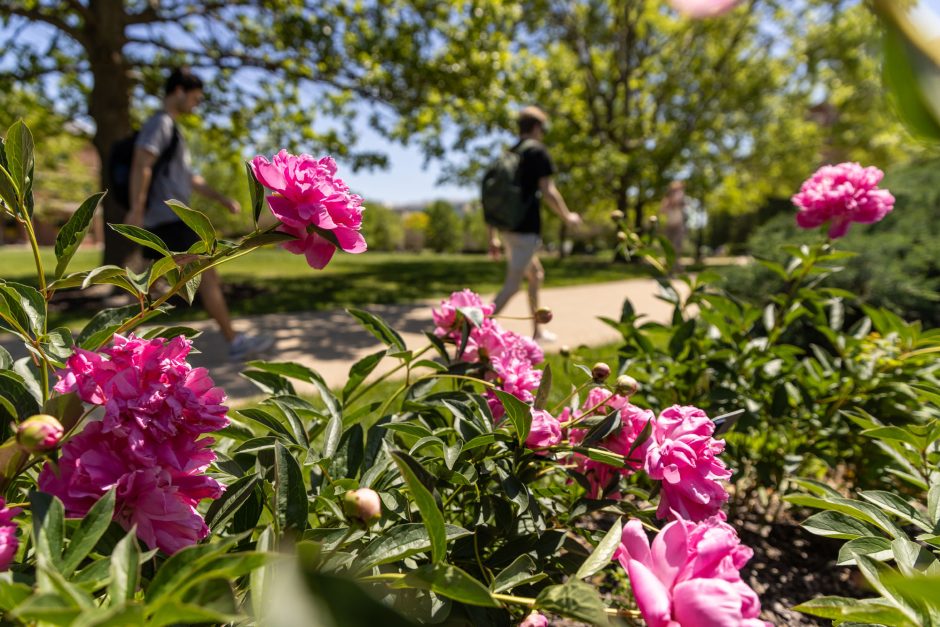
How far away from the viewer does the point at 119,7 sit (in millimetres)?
7512

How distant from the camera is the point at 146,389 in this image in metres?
0.75

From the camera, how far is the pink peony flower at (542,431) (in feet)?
3.22

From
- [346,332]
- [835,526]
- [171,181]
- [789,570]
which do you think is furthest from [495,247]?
[835,526]

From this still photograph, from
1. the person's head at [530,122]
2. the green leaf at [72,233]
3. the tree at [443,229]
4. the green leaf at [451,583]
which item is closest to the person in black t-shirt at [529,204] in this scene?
the person's head at [530,122]

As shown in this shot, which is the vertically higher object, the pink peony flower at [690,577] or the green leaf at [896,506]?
the pink peony flower at [690,577]

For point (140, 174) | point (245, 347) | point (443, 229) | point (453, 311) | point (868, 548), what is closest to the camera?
point (868, 548)

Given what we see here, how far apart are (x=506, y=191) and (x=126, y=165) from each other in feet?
8.62

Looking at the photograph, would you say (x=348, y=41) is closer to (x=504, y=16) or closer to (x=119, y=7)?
(x=504, y=16)

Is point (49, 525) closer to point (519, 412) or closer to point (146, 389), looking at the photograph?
point (146, 389)

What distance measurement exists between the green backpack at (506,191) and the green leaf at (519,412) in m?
3.58

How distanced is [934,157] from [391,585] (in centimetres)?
61

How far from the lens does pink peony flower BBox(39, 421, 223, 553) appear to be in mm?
704

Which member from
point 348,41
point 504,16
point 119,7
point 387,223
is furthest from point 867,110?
point 387,223

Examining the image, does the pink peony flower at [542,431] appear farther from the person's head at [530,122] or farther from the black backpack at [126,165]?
the person's head at [530,122]
